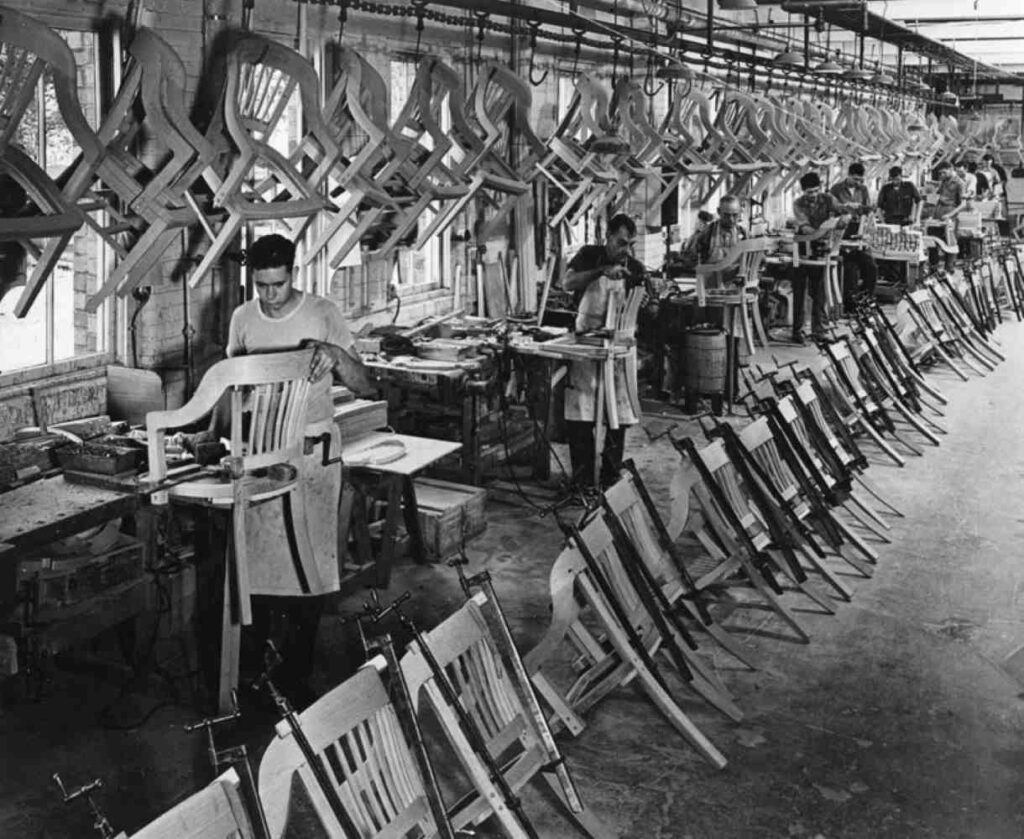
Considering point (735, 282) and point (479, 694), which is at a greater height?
point (735, 282)

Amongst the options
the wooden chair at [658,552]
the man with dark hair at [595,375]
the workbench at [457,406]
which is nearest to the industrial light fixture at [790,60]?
the man with dark hair at [595,375]

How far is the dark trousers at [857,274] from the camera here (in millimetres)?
13672

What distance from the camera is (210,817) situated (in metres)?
2.48

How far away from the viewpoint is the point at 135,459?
4625mm

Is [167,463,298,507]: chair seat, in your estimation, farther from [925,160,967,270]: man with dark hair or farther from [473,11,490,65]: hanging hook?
[925,160,967,270]: man with dark hair

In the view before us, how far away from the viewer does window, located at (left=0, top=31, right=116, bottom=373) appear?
559 cm

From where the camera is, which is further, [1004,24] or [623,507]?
[1004,24]

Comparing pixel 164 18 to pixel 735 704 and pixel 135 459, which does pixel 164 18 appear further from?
pixel 735 704

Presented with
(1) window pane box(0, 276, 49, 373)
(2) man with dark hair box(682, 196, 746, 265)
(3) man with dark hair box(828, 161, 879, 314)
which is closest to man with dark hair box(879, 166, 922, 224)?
(3) man with dark hair box(828, 161, 879, 314)

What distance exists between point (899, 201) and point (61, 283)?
12.7 m

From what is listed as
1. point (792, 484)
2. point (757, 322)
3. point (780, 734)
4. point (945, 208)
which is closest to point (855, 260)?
point (757, 322)

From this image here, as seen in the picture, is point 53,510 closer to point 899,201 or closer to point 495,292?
point 495,292

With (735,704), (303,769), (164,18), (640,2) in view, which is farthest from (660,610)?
(640,2)

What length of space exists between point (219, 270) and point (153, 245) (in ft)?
5.62
